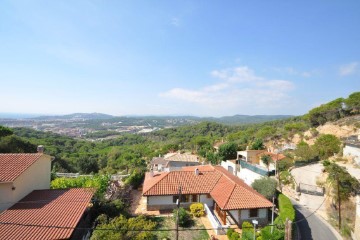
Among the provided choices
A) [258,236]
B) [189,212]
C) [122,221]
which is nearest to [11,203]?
[122,221]

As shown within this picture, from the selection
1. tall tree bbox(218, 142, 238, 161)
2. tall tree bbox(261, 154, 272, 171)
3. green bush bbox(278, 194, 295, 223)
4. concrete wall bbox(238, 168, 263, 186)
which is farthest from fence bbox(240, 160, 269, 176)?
tall tree bbox(218, 142, 238, 161)

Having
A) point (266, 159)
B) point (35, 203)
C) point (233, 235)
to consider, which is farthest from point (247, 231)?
point (266, 159)

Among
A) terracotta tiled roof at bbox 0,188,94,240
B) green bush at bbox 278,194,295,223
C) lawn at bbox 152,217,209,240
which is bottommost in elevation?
lawn at bbox 152,217,209,240

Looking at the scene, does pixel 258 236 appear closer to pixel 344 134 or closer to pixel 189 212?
pixel 189 212

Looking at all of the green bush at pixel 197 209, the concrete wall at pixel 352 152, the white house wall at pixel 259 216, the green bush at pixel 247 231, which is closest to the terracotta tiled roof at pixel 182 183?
the green bush at pixel 197 209

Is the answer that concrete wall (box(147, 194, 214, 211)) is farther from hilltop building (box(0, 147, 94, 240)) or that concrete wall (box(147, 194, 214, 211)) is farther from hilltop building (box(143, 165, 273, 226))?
hilltop building (box(0, 147, 94, 240))

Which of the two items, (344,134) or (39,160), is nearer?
(39,160)
